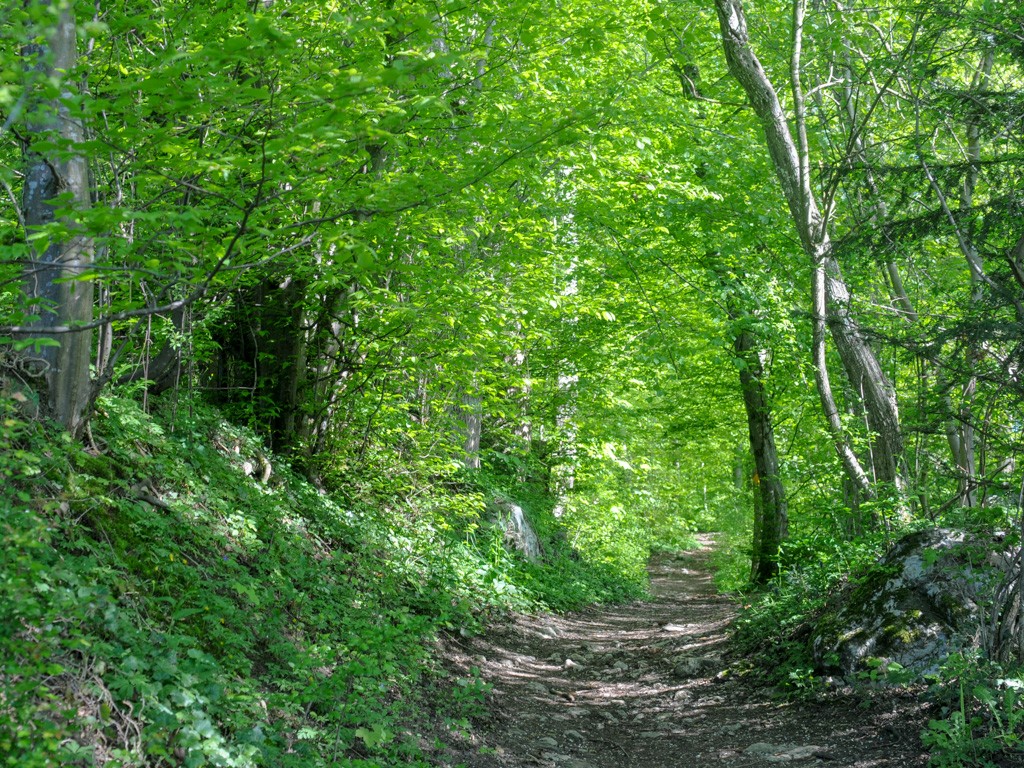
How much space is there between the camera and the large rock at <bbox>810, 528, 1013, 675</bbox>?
577 centimetres

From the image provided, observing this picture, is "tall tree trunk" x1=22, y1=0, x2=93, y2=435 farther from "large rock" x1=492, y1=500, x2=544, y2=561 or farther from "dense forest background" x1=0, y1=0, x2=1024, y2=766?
"large rock" x1=492, y1=500, x2=544, y2=561

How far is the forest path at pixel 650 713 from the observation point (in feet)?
19.0

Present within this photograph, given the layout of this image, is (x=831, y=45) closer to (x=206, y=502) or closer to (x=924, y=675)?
(x=924, y=675)

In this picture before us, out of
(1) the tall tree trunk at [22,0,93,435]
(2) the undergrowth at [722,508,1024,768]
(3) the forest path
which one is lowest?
(3) the forest path

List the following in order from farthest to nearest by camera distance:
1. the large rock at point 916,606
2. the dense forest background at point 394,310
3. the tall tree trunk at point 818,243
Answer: the tall tree trunk at point 818,243
the large rock at point 916,606
the dense forest background at point 394,310

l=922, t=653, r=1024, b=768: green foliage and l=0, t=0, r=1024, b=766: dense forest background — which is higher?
l=0, t=0, r=1024, b=766: dense forest background

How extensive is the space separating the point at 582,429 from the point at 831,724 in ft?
34.0

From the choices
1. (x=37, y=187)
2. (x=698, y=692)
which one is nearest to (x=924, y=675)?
(x=698, y=692)

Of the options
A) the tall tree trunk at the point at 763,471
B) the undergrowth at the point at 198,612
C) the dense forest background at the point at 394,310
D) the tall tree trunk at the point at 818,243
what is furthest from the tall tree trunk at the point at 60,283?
the tall tree trunk at the point at 763,471

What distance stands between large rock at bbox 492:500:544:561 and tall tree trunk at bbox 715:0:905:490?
6325mm

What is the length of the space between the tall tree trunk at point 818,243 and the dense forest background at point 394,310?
46 mm

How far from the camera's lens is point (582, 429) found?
1634 cm

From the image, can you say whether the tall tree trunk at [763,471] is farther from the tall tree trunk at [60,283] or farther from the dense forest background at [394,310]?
the tall tree trunk at [60,283]

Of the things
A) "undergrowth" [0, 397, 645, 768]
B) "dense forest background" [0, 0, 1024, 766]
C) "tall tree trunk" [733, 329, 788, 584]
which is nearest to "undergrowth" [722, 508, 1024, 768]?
"dense forest background" [0, 0, 1024, 766]
